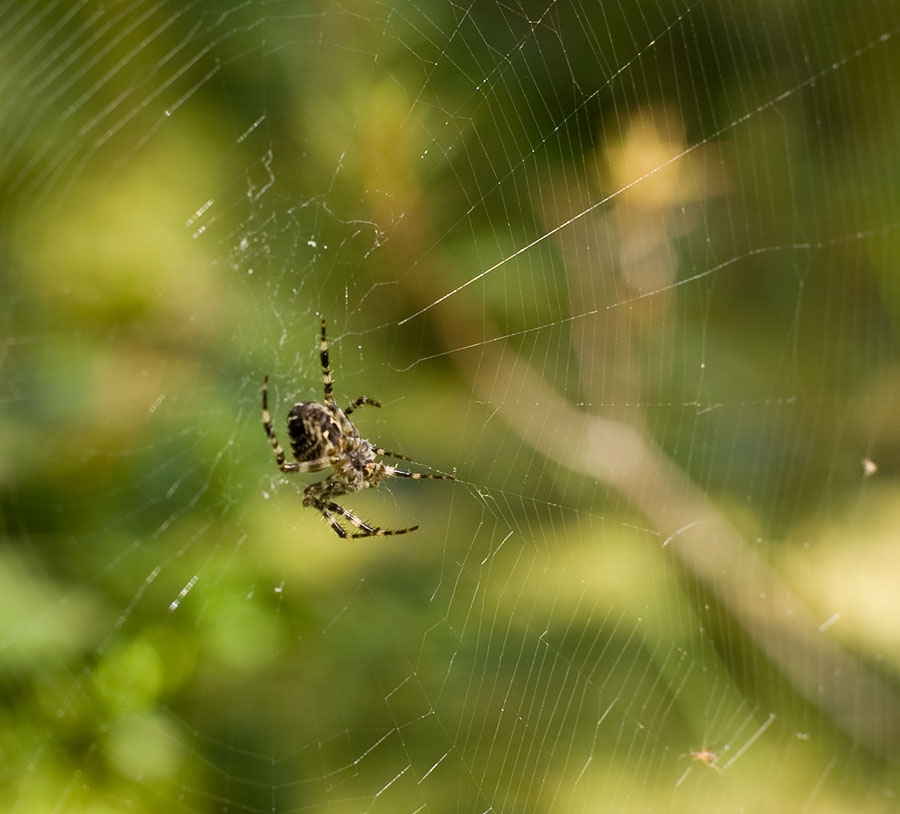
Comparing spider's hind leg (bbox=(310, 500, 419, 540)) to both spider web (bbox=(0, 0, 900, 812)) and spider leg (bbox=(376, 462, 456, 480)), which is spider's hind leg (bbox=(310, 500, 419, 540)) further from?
spider leg (bbox=(376, 462, 456, 480))

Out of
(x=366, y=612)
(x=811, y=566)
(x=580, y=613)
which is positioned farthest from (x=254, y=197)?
(x=811, y=566)

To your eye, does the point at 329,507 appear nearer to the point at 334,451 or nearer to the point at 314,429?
the point at 334,451

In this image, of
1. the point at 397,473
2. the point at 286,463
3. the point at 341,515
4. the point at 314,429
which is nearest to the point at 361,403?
the point at 314,429

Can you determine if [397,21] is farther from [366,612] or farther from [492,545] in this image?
[366,612]

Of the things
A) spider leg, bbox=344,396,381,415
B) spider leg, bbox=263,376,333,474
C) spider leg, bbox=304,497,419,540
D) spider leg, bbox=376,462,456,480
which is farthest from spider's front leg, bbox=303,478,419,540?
spider leg, bbox=344,396,381,415

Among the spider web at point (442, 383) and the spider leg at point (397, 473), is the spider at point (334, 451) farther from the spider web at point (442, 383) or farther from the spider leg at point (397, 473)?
the spider web at point (442, 383)

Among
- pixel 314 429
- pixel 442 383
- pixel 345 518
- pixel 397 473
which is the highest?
pixel 442 383
